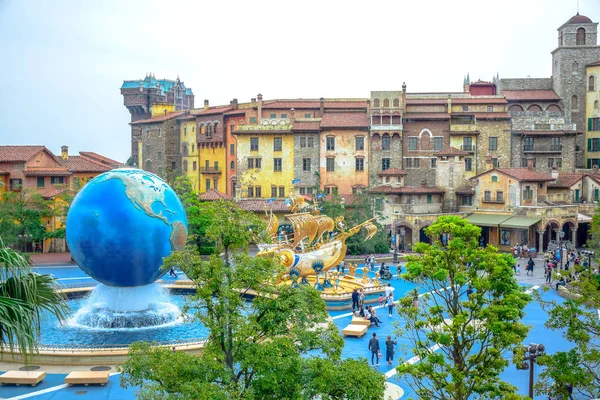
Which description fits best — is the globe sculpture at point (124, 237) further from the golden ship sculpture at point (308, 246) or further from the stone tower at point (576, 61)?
the stone tower at point (576, 61)

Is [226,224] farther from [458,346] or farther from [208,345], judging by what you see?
[458,346]

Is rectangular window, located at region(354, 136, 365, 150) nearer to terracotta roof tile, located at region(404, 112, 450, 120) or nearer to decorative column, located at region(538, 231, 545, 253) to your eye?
terracotta roof tile, located at region(404, 112, 450, 120)

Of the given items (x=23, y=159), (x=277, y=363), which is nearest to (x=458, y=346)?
(x=277, y=363)

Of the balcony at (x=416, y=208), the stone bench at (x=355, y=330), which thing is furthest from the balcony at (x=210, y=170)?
the stone bench at (x=355, y=330)

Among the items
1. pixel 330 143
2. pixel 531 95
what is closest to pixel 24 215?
pixel 330 143

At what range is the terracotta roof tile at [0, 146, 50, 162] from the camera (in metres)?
54.6

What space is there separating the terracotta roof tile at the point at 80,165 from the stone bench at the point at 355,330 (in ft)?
129

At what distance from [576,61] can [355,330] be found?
162 ft

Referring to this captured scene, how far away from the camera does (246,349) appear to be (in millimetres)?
12195

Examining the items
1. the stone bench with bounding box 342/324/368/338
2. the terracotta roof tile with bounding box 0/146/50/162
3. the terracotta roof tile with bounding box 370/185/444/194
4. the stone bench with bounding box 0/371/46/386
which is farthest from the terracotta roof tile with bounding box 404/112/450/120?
the stone bench with bounding box 0/371/46/386

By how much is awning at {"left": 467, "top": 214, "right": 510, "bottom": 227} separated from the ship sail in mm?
21803

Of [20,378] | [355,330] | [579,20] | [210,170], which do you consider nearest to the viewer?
[20,378]

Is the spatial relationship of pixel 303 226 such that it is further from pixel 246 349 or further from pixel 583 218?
pixel 583 218

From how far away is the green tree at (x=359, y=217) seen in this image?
48469 mm
